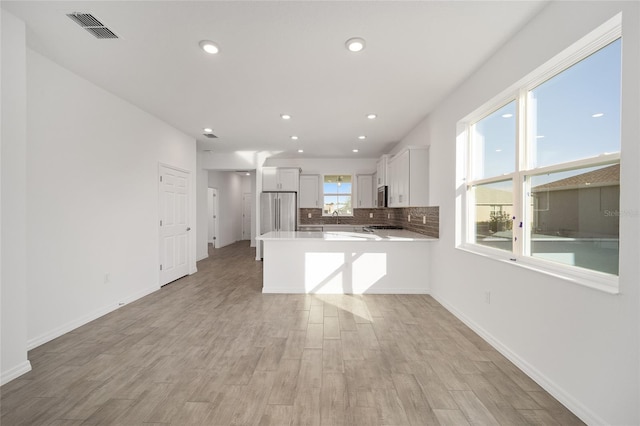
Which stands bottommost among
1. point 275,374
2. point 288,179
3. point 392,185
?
point 275,374

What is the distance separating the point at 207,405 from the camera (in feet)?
5.93

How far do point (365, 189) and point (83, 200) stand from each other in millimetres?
5808

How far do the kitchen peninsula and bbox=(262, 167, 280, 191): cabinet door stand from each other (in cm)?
318

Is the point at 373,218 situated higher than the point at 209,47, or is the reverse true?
the point at 209,47

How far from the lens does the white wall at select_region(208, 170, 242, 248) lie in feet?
29.6

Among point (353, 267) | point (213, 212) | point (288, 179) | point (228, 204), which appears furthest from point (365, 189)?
point (213, 212)

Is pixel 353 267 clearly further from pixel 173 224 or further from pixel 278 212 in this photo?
pixel 278 212

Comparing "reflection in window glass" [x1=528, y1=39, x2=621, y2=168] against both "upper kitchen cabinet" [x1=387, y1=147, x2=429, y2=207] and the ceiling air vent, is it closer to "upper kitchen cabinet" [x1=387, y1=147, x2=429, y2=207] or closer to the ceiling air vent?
"upper kitchen cabinet" [x1=387, y1=147, x2=429, y2=207]

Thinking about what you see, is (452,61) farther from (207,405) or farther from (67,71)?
(67,71)

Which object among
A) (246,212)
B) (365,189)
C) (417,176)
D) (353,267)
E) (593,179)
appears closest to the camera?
(593,179)

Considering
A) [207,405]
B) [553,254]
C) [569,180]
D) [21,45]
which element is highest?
[21,45]

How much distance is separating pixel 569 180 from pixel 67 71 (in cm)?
464

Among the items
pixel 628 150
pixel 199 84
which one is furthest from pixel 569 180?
pixel 199 84

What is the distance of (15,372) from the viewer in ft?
6.92
